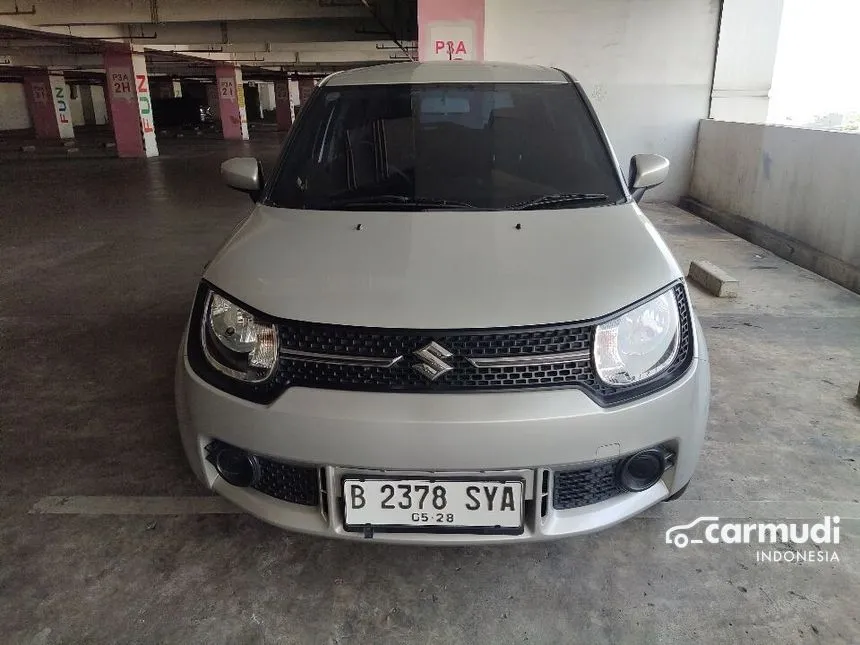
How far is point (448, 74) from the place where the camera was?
2791 millimetres

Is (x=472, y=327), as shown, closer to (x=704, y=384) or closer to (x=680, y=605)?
(x=704, y=384)

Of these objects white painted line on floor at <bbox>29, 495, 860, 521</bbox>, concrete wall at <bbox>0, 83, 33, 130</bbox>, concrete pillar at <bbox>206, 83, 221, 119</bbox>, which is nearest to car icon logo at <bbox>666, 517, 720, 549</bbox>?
white painted line on floor at <bbox>29, 495, 860, 521</bbox>

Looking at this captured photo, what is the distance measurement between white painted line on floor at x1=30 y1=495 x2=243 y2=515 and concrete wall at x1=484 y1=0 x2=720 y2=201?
296 inches

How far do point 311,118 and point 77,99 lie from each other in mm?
46641

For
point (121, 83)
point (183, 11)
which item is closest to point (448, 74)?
point (183, 11)

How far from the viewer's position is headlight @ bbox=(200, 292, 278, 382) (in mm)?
1772

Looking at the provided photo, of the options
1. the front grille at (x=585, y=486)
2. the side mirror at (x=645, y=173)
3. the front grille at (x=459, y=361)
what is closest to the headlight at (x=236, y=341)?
the front grille at (x=459, y=361)

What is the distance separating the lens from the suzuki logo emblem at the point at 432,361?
1.64m

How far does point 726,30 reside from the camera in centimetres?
891

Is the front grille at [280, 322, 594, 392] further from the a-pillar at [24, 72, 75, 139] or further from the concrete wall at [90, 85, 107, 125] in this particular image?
the concrete wall at [90, 85, 107, 125]

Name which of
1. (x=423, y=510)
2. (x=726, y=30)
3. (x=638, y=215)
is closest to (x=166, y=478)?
(x=423, y=510)

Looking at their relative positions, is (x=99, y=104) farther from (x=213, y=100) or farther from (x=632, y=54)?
(x=632, y=54)

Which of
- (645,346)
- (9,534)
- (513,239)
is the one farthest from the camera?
(9,534)

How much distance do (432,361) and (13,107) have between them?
43.0 meters
